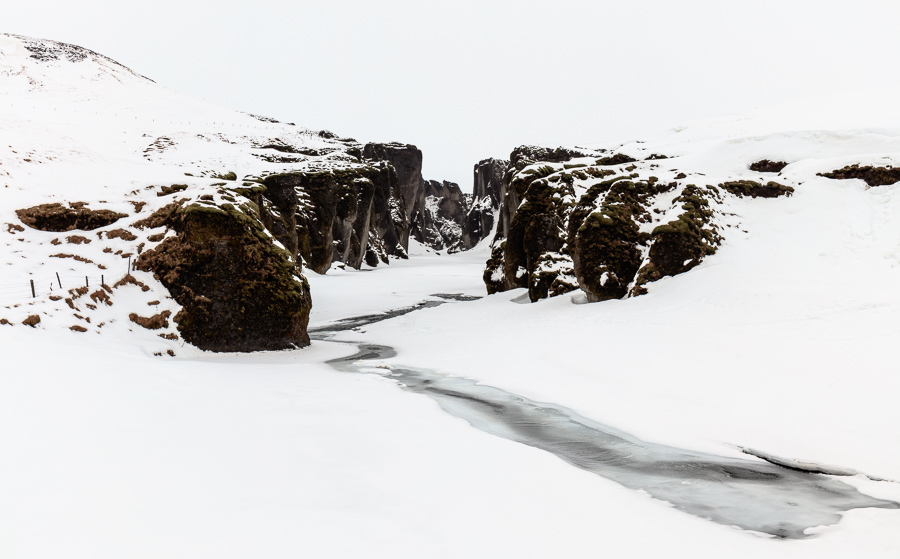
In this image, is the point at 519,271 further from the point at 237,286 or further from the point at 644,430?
the point at 644,430

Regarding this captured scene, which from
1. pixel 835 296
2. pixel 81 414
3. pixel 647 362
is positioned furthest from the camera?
pixel 835 296

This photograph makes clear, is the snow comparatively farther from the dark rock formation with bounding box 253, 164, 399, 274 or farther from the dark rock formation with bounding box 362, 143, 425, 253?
the dark rock formation with bounding box 362, 143, 425, 253

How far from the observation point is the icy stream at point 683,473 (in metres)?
5.74

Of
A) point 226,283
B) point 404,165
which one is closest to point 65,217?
point 226,283

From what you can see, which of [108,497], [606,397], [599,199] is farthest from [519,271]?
[108,497]

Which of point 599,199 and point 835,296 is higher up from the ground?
point 599,199

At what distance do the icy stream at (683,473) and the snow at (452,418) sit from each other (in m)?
0.36

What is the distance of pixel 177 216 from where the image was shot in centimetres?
1914

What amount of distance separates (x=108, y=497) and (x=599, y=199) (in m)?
24.2

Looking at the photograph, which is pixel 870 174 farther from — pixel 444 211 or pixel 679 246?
pixel 444 211

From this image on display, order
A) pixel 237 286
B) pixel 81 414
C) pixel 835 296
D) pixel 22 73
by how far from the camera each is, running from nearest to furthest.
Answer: pixel 81 414 < pixel 835 296 < pixel 237 286 < pixel 22 73

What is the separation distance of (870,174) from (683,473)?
22.6 metres

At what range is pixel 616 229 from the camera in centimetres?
2308

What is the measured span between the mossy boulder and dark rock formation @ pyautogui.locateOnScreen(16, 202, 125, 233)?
10.0 ft
